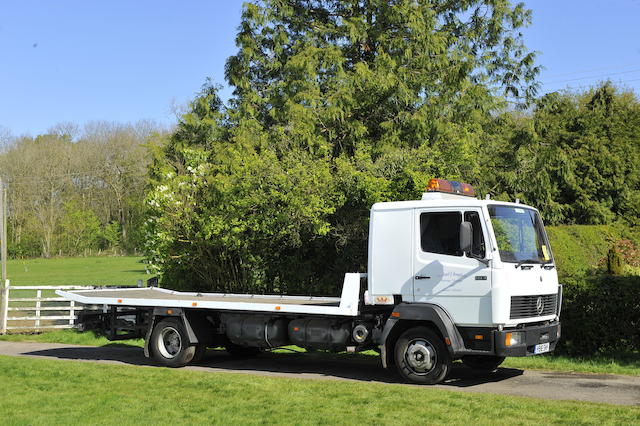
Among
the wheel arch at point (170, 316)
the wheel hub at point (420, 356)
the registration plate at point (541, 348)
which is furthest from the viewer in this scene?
the wheel arch at point (170, 316)

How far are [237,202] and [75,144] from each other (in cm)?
7009

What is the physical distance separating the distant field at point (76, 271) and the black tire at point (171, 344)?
96.5 feet

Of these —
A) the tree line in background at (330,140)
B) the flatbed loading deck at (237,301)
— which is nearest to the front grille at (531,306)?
the flatbed loading deck at (237,301)

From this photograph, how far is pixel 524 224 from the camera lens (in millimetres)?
10992

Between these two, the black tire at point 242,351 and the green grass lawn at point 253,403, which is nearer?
the green grass lawn at point 253,403

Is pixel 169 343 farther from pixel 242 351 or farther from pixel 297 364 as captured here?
pixel 297 364

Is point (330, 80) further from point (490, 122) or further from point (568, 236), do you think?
point (568, 236)

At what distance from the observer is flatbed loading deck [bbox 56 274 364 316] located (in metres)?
11.3

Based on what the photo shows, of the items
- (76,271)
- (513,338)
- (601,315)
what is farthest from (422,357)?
(76,271)

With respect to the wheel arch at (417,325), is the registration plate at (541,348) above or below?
below

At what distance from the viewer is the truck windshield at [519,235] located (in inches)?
412

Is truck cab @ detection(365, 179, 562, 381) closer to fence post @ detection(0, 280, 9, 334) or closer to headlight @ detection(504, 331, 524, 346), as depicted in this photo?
headlight @ detection(504, 331, 524, 346)

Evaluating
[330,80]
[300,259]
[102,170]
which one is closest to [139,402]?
[300,259]

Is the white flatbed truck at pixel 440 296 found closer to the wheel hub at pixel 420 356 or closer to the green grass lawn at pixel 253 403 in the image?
the wheel hub at pixel 420 356
